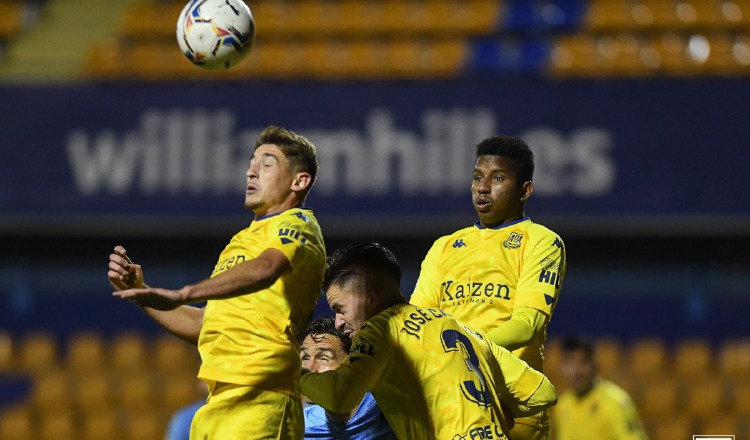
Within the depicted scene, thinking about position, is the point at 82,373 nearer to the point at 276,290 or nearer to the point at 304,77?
the point at 304,77

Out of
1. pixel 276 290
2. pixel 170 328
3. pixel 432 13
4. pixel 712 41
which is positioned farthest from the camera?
pixel 432 13

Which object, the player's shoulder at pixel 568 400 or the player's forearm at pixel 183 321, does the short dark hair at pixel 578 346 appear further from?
the player's forearm at pixel 183 321

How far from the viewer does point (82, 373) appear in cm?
1204

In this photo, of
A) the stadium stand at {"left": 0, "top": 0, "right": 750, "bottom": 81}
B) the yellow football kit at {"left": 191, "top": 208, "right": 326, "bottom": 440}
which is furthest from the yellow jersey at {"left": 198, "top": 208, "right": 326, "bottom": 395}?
the stadium stand at {"left": 0, "top": 0, "right": 750, "bottom": 81}

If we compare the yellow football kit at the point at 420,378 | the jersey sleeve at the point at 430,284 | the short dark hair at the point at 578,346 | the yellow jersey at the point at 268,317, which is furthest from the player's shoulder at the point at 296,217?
the short dark hair at the point at 578,346

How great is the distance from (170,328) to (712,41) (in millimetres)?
9499

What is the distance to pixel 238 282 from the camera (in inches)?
152

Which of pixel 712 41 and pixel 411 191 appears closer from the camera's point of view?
pixel 411 191

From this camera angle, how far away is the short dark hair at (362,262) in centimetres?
417

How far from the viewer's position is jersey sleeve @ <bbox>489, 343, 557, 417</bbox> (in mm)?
4215

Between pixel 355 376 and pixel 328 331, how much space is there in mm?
956

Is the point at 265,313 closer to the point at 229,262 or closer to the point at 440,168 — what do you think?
the point at 229,262

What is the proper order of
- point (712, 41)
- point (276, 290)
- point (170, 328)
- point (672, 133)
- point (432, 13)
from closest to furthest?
point (276, 290)
point (170, 328)
point (672, 133)
point (712, 41)
point (432, 13)

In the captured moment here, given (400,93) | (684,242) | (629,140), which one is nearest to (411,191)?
(400,93)
